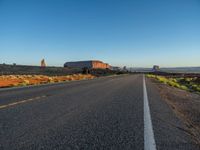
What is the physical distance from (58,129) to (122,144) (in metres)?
1.51

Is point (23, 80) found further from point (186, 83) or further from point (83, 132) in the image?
point (186, 83)

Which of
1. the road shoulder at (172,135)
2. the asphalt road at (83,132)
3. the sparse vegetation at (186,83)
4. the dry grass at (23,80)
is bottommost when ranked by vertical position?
the sparse vegetation at (186,83)

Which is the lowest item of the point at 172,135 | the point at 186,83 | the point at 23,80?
the point at 186,83

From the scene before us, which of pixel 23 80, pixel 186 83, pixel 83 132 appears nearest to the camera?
pixel 83 132

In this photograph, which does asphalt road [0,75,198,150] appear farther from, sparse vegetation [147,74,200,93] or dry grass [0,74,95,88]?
sparse vegetation [147,74,200,93]

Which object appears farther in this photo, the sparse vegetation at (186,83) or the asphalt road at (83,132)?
the sparse vegetation at (186,83)

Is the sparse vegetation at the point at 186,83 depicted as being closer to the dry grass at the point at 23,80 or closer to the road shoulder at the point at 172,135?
the dry grass at the point at 23,80

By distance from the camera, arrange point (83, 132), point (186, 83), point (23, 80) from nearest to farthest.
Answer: point (83, 132)
point (23, 80)
point (186, 83)

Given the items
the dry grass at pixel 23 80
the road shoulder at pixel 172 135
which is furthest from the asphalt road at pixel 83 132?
the dry grass at pixel 23 80

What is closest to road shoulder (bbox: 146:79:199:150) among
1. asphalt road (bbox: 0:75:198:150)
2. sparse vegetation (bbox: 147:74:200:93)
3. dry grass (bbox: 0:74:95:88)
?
asphalt road (bbox: 0:75:198:150)

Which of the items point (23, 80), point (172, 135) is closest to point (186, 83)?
point (23, 80)

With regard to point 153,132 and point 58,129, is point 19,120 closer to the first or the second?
point 58,129

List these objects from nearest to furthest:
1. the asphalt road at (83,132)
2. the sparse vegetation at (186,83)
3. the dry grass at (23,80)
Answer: the asphalt road at (83,132) < the dry grass at (23,80) < the sparse vegetation at (186,83)

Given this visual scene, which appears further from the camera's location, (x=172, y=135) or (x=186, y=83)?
(x=186, y=83)
